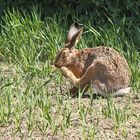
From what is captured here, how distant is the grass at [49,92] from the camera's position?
232 inches

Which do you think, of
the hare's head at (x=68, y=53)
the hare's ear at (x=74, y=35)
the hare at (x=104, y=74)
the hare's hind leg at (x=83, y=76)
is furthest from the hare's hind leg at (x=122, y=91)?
the hare's ear at (x=74, y=35)

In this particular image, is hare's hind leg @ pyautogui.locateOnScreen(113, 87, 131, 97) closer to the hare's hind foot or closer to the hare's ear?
the hare's hind foot

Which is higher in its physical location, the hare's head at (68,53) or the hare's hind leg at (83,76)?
the hare's head at (68,53)

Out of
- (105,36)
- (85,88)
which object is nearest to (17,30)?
(105,36)

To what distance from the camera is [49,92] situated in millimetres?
6957

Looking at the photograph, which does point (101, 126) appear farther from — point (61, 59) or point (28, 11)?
point (28, 11)

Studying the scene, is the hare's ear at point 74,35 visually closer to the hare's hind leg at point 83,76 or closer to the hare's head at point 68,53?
the hare's head at point 68,53

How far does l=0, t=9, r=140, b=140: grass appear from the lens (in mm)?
5902

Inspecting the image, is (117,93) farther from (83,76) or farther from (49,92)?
(49,92)

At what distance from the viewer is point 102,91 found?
6.80 meters

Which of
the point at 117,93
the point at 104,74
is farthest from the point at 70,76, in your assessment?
the point at 117,93

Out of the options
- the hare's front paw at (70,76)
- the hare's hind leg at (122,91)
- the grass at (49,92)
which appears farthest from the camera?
the hare's front paw at (70,76)

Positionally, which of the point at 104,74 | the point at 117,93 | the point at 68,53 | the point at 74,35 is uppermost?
the point at 74,35

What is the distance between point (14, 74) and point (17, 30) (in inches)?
38.7
